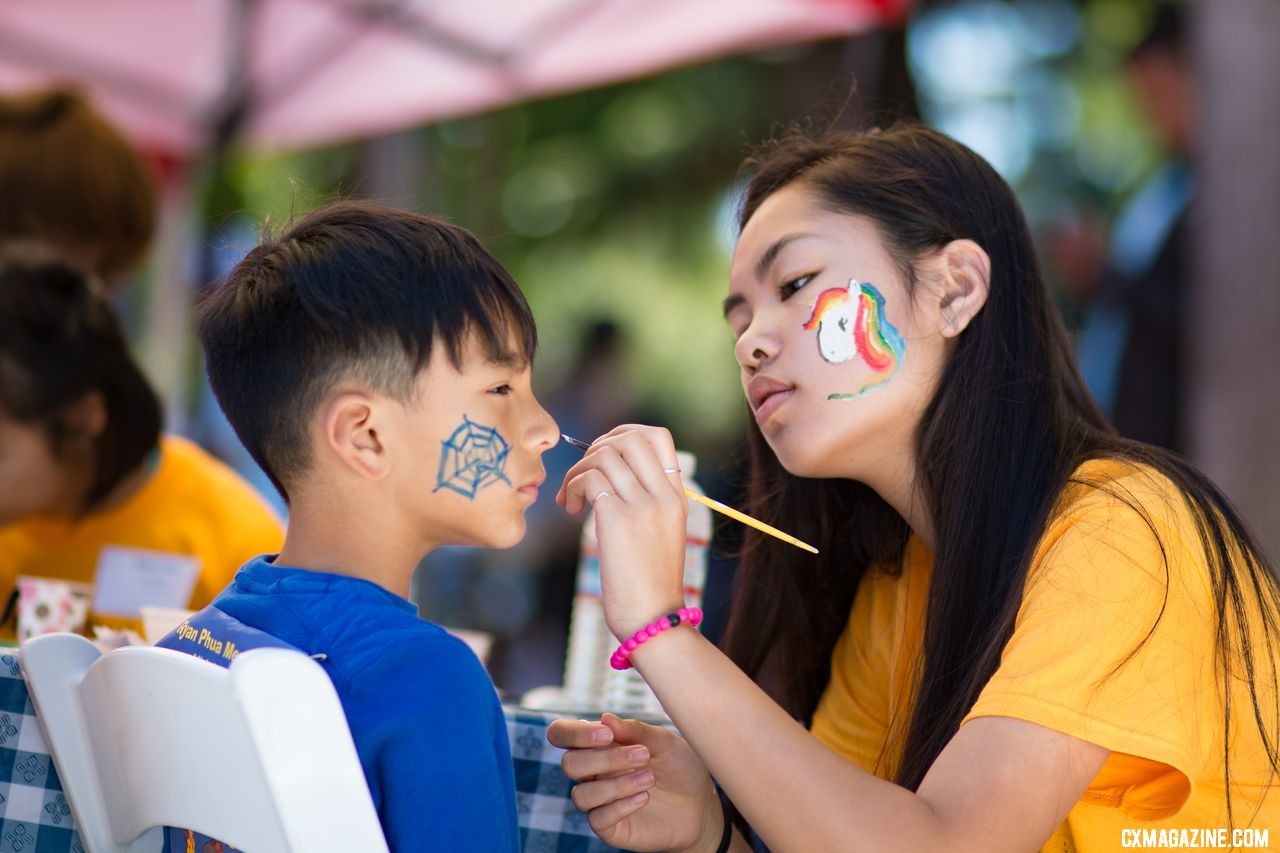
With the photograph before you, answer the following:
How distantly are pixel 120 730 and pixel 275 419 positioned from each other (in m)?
0.31

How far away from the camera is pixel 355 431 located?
1.14m

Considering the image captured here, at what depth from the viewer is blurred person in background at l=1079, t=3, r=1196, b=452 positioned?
3.53 metres

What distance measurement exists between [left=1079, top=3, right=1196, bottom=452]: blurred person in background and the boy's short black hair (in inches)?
108

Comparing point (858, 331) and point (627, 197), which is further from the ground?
point (627, 197)

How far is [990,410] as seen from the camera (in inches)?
56.8

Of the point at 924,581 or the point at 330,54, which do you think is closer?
the point at 924,581

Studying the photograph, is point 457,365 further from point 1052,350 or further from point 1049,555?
point 1052,350

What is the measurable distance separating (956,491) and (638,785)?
482 millimetres

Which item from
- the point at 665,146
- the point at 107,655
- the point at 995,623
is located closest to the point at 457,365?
the point at 107,655

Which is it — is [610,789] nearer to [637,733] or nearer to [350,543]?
[637,733]

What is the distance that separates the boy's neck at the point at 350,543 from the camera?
1.16m

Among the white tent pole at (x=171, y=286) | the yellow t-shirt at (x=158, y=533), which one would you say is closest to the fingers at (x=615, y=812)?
the yellow t-shirt at (x=158, y=533)

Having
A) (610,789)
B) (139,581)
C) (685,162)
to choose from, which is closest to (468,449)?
(610,789)

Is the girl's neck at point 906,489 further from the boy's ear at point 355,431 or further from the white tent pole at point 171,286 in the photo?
the white tent pole at point 171,286
